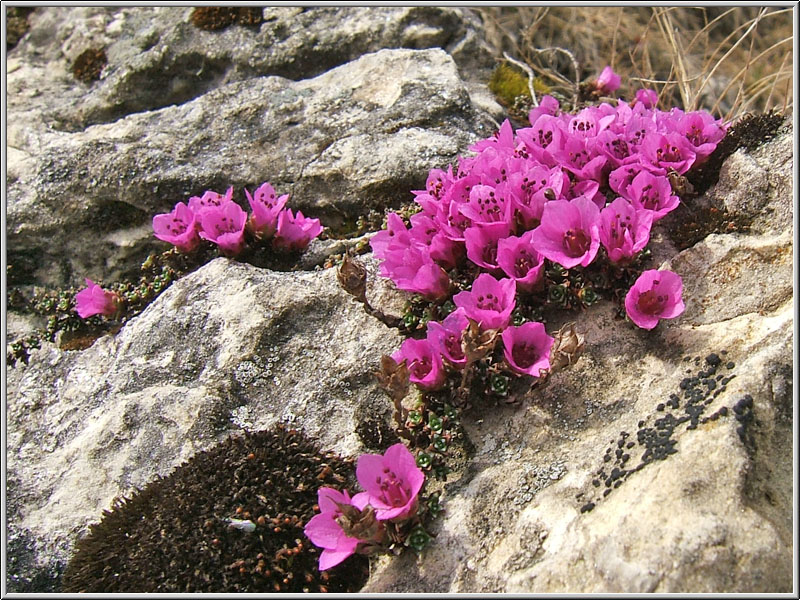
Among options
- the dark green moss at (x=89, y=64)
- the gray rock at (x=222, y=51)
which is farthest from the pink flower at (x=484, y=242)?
the dark green moss at (x=89, y=64)

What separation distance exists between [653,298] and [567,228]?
1.93 feet

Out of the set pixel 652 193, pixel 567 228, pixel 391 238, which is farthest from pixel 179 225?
pixel 652 193

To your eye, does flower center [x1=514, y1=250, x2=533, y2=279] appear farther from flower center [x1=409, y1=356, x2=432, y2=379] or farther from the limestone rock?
flower center [x1=409, y1=356, x2=432, y2=379]

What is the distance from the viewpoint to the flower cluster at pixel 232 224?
482cm

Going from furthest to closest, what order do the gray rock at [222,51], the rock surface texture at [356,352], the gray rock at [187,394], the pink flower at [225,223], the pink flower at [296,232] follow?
the gray rock at [222,51]
the pink flower at [296,232]
the pink flower at [225,223]
the gray rock at [187,394]
the rock surface texture at [356,352]

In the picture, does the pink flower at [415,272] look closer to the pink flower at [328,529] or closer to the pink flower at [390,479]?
the pink flower at [390,479]

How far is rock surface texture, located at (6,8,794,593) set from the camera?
3033mm

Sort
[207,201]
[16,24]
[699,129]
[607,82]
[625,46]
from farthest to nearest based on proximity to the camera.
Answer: [625,46] → [16,24] → [607,82] → [207,201] → [699,129]

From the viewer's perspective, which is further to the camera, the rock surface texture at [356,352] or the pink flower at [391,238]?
the pink flower at [391,238]

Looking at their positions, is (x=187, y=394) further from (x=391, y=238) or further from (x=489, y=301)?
(x=489, y=301)

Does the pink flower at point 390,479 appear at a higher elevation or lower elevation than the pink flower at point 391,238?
lower

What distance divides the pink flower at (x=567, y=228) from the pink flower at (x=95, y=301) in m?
3.10

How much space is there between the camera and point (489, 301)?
3725mm

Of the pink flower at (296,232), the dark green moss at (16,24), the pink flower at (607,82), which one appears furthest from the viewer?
the dark green moss at (16,24)
